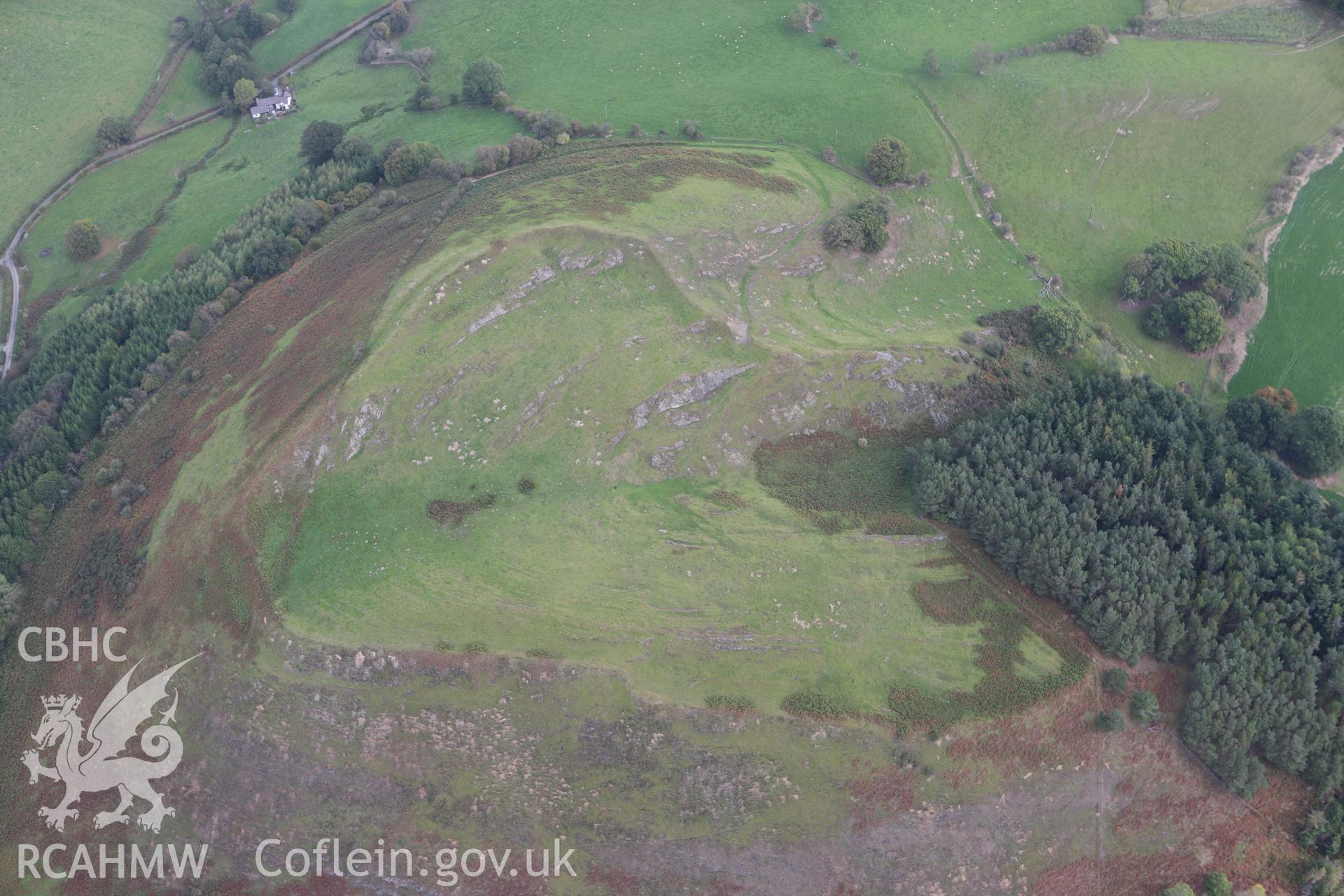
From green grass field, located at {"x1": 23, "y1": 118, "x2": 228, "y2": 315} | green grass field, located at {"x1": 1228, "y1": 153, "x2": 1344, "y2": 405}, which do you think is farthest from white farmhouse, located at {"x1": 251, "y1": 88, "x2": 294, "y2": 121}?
green grass field, located at {"x1": 1228, "y1": 153, "x2": 1344, "y2": 405}

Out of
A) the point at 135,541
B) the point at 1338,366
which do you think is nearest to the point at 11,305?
the point at 135,541

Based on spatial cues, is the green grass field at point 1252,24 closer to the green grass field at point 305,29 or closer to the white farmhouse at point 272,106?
the green grass field at point 305,29

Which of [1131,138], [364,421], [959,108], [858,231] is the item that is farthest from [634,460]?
[1131,138]

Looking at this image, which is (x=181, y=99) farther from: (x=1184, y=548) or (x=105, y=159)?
(x=1184, y=548)

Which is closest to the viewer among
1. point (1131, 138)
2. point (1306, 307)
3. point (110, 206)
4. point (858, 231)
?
point (858, 231)

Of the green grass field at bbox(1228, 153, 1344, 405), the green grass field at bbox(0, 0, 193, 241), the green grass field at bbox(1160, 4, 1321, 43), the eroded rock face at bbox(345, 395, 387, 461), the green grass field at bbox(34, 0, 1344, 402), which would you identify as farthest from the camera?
the green grass field at bbox(0, 0, 193, 241)

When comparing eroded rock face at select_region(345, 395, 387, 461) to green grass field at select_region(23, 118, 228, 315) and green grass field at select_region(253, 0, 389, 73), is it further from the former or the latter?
green grass field at select_region(253, 0, 389, 73)

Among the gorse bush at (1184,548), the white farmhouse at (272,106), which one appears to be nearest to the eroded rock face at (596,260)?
the gorse bush at (1184,548)
